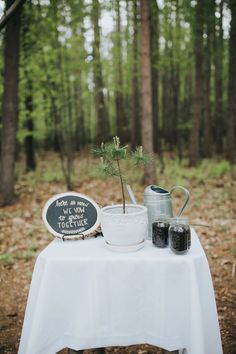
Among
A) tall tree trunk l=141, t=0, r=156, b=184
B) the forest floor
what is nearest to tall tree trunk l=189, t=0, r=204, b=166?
the forest floor

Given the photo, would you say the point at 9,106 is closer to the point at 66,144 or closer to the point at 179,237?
the point at 66,144

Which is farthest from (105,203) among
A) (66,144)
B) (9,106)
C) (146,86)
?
(66,144)

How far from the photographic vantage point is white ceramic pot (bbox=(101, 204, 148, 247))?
2.19 m

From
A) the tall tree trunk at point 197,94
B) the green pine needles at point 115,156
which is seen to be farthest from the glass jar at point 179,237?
the tall tree trunk at point 197,94

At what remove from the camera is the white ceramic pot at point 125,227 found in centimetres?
219

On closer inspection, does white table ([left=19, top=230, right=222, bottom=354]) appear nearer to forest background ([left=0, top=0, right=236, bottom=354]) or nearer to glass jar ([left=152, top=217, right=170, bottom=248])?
glass jar ([left=152, top=217, right=170, bottom=248])

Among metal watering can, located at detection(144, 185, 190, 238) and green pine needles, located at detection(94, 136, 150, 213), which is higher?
green pine needles, located at detection(94, 136, 150, 213)

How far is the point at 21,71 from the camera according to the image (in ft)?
32.2

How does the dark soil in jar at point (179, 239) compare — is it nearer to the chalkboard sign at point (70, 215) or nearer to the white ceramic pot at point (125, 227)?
the white ceramic pot at point (125, 227)

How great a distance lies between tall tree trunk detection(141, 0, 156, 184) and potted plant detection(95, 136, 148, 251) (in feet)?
17.5

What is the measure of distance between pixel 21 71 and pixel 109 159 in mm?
8459

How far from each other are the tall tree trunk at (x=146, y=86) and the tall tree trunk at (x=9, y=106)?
106 inches

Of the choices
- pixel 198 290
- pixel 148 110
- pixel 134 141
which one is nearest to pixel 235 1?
pixel 148 110

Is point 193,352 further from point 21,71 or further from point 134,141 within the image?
point 134,141
